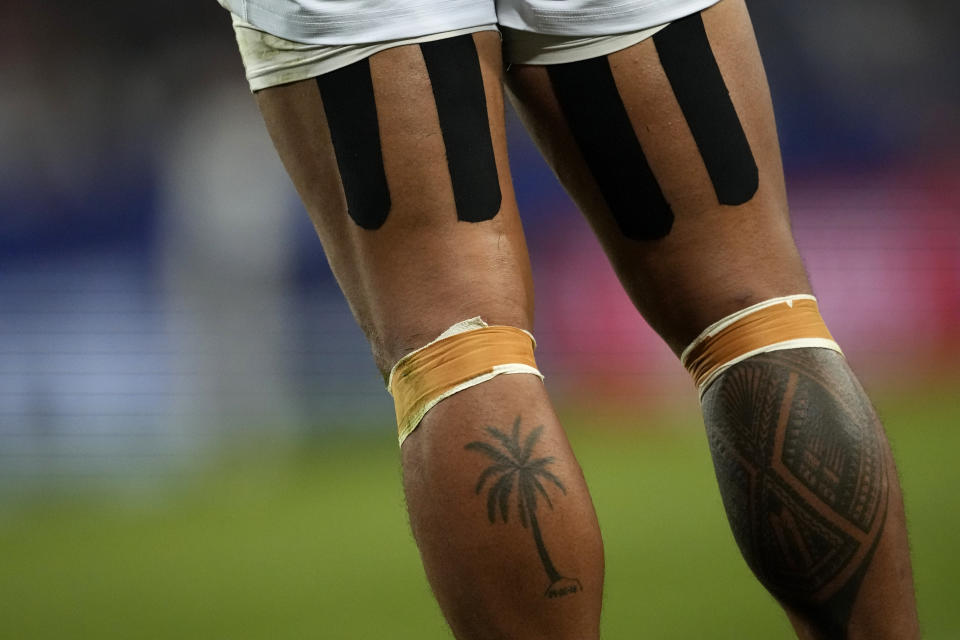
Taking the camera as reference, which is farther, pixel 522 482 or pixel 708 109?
pixel 708 109

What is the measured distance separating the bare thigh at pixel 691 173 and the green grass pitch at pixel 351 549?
723mm

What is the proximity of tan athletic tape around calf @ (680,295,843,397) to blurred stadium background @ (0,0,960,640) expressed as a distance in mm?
1299

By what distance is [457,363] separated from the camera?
27.2 inches

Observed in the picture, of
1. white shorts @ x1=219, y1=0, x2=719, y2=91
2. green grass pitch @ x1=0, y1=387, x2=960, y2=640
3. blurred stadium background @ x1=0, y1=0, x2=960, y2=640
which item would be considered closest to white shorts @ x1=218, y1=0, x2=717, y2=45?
white shorts @ x1=219, y1=0, x2=719, y2=91

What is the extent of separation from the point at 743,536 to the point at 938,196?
101 inches

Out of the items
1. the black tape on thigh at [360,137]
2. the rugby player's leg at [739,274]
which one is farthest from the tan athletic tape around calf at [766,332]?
the black tape on thigh at [360,137]

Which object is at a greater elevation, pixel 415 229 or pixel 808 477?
pixel 415 229

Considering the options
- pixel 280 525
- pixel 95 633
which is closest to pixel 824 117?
pixel 280 525

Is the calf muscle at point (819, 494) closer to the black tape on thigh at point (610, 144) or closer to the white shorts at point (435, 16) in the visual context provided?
the black tape on thigh at point (610, 144)

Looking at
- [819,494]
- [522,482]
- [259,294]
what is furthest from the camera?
[259,294]

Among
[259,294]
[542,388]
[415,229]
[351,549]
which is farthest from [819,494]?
[259,294]

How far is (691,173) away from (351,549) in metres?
1.30

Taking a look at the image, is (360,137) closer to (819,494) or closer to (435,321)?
(435,321)

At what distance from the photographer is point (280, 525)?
2.15 metres
